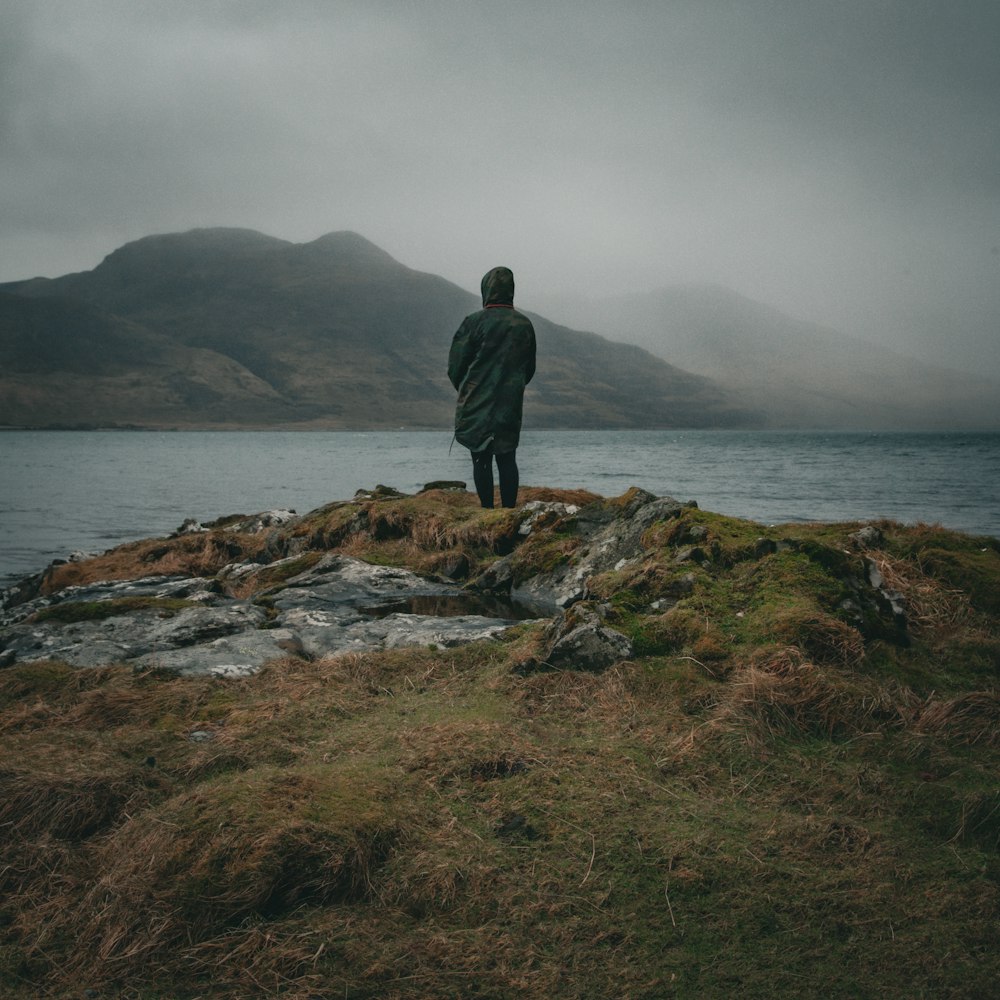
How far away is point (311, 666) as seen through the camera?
5.36 m

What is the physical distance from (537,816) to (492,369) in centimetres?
787

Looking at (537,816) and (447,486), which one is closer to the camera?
(537,816)

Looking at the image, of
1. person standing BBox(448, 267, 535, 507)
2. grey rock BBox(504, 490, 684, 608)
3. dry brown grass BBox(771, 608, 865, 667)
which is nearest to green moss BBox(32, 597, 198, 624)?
grey rock BBox(504, 490, 684, 608)

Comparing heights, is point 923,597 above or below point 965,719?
above

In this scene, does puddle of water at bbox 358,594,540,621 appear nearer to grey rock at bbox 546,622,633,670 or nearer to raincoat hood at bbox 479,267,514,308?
grey rock at bbox 546,622,633,670

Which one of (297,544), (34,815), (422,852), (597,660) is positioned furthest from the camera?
(297,544)

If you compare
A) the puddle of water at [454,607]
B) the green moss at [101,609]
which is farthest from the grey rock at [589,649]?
the green moss at [101,609]

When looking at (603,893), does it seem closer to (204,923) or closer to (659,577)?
(204,923)

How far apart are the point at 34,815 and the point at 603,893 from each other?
2454 mm

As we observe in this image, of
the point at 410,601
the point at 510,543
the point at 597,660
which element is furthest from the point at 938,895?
the point at 510,543

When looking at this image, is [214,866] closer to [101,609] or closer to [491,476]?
[101,609]

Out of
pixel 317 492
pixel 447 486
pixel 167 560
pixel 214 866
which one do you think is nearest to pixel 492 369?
pixel 447 486

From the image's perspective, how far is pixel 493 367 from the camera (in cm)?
1051

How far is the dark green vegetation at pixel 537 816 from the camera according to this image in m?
2.50
